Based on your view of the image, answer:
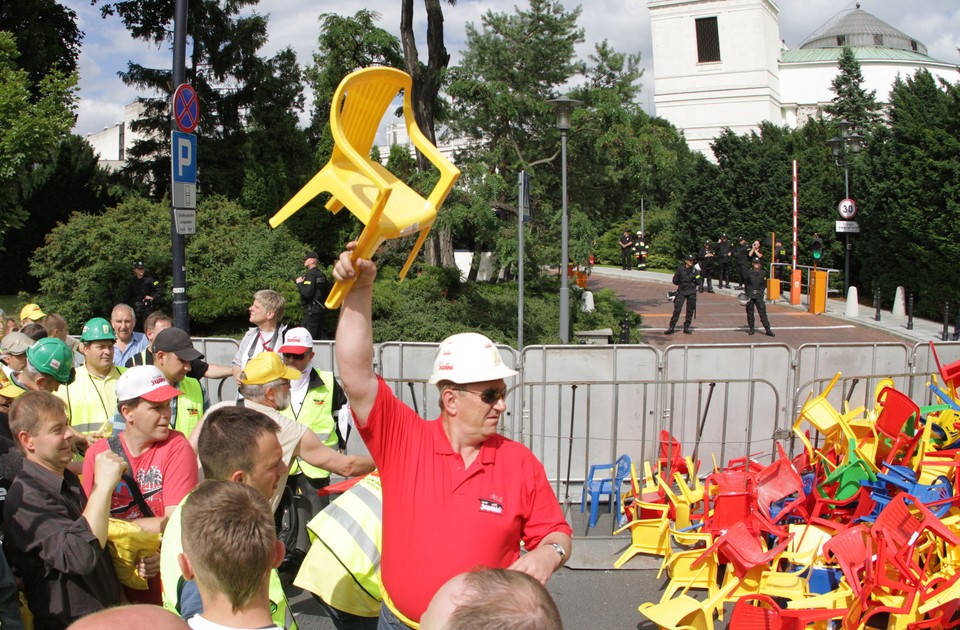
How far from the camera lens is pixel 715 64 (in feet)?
203

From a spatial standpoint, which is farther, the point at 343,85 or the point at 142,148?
the point at 142,148

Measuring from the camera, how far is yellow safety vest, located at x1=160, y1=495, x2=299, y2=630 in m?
2.85

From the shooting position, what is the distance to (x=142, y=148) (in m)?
22.2

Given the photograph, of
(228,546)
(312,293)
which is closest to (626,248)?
(312,293)

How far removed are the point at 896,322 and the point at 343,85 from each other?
22718mm

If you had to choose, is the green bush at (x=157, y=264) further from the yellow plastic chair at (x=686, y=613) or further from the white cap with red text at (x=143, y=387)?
the white cap with red text at (x=143, y=387)

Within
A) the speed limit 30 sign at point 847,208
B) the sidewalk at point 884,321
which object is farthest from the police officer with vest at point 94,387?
the speed limit 30 sign at point 847,208

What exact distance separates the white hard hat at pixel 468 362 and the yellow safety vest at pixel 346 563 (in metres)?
0.78

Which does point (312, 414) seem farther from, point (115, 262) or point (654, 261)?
point (654, 261)

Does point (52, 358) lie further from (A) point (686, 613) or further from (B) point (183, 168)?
(B) point (183, 168)

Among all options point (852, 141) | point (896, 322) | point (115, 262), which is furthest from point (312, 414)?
point (852, 141)

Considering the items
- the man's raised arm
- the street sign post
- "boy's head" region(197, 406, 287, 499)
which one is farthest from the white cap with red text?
the street sign post

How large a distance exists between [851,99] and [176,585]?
5083 cm

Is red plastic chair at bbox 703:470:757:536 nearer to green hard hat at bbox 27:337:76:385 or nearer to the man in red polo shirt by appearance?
the man in red polo shirt
